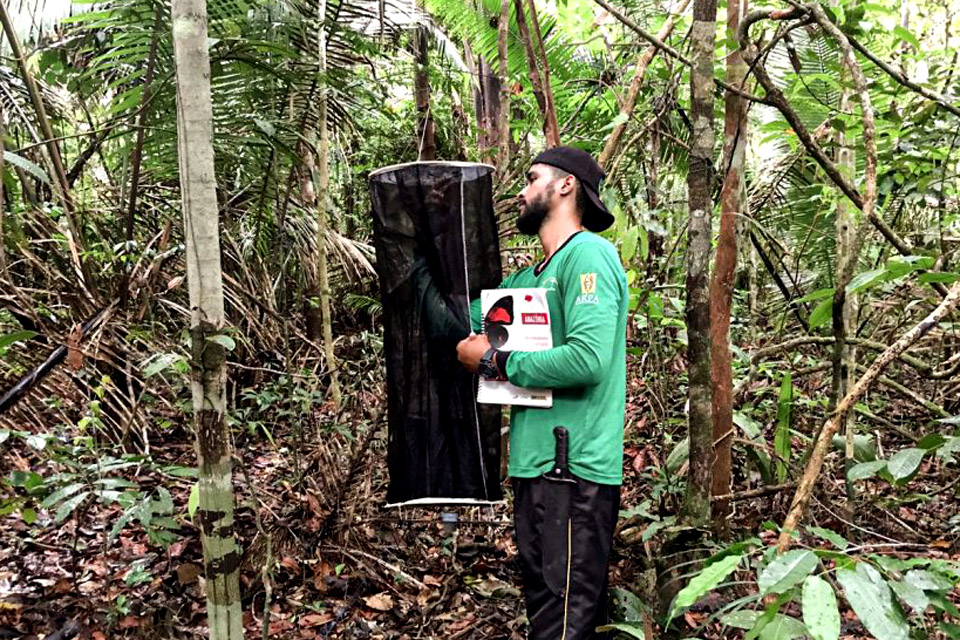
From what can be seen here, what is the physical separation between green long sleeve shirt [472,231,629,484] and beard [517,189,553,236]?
0.51 feet

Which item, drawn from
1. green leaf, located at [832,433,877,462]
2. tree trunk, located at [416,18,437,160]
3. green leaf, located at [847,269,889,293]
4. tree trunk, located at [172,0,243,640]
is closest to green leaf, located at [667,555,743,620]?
green leaf, located at [847,269,889,293]

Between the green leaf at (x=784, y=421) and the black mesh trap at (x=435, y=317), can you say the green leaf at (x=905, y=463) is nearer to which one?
the black mesh trap at (x=435, y=317)

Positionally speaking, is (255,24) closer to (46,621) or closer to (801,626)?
(46,621)

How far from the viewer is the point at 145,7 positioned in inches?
124

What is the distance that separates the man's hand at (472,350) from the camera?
240 centimetres

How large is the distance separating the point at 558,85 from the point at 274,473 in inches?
137

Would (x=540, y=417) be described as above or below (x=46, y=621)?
above

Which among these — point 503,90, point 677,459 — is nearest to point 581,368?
point 677,459

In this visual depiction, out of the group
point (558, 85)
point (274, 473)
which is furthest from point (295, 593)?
point (558, 85)

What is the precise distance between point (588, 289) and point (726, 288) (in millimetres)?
891

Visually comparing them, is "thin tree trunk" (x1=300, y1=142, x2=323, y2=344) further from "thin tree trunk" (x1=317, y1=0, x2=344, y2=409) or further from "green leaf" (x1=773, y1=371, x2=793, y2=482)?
"green leaf" (x1=773, y1=371, x2=793, y2=482)

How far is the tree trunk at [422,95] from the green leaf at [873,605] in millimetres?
3975

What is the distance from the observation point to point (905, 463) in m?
1.62

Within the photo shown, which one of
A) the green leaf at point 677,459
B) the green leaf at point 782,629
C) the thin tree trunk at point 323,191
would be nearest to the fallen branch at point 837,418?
the green leaf at point 782,629
